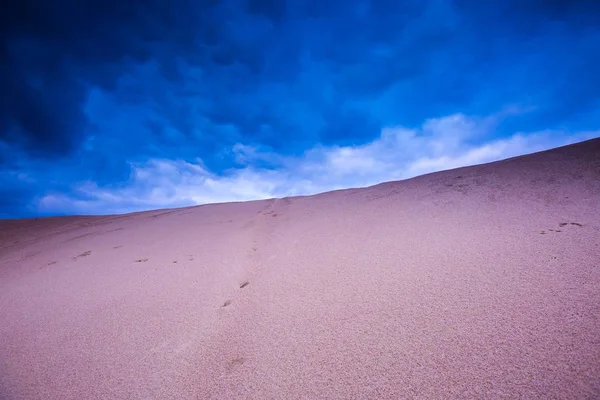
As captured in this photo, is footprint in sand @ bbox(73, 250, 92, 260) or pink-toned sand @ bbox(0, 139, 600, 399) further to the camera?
footprint in sand @ bbox(73, 250, 92, 260)

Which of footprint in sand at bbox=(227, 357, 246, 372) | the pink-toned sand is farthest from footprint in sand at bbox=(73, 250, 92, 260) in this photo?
footprint in sand at bbox=(227, 357, 246, 372)

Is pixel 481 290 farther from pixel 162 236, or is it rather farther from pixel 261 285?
pixel 162 236

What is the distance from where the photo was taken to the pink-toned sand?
1396 millimetres

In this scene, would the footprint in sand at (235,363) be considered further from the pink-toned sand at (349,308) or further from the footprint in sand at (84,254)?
the footprint in sand at (84,254)

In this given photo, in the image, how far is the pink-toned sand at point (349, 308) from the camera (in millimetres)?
1396

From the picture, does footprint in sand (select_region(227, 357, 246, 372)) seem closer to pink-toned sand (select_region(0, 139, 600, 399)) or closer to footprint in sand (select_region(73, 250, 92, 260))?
pink-toned sand (select_region(0, 139, 600, 399))

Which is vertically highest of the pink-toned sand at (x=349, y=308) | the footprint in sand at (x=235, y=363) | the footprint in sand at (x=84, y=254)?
the footprint in sand at (x=84, y=254)

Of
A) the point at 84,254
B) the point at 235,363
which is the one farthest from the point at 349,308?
the point at 84,254

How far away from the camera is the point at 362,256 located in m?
2.87

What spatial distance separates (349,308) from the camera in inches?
79.1

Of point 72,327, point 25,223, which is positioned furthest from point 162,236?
point 25,223

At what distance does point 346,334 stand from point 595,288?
1623 millimetres

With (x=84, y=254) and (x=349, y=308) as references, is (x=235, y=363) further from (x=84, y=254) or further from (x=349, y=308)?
(x=84, y=254)

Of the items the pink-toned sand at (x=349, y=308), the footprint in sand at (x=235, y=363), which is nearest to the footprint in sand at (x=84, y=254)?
the pink-toned sand at (x=349, y=308)
